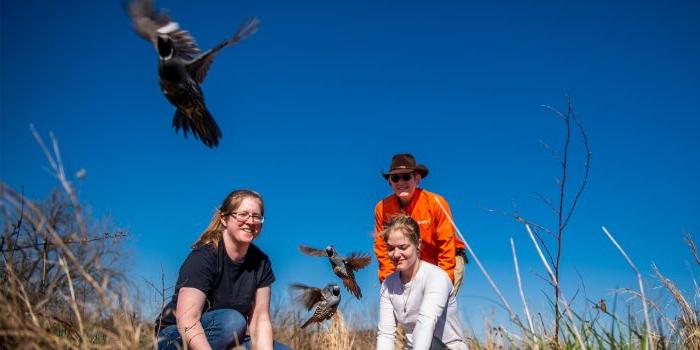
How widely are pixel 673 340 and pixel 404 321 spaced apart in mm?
1827

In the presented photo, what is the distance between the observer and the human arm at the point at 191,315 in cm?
377

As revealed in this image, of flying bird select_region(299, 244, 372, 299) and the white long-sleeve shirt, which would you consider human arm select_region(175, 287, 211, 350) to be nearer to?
the white long-sleeve shirt

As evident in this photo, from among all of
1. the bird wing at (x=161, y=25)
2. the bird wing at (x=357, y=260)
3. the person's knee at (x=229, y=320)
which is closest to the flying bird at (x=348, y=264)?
the bird wing at (x=357, y=260)

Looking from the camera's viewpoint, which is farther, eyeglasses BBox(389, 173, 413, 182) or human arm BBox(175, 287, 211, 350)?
eyeglasses BBox(389, 173, 413, 182)

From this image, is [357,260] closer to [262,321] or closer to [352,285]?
[352,285]

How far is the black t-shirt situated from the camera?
410 centimetres

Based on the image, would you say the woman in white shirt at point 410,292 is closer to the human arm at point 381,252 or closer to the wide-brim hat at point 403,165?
the human arm at point 381,252

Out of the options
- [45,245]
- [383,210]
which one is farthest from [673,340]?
[45,245]

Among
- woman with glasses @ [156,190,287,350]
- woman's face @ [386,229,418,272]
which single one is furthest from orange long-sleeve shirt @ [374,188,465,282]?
woman with glasses @ [156,190,287,350]

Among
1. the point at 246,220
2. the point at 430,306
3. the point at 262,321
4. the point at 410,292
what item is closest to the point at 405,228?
the point at 410,292

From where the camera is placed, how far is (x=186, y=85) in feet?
10.5

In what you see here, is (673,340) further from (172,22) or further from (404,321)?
(172,22)

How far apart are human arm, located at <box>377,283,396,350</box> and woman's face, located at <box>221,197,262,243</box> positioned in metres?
1.11

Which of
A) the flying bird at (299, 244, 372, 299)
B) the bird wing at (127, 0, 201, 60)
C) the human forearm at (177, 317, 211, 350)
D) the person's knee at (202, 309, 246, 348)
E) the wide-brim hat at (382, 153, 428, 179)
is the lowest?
the human forearm at (177, 317, 211, 350)
